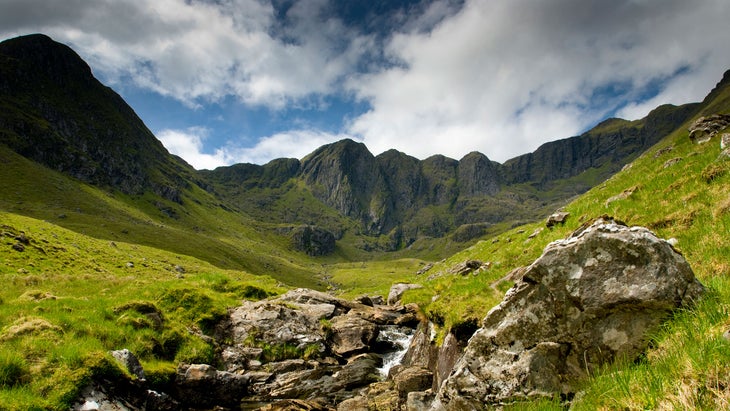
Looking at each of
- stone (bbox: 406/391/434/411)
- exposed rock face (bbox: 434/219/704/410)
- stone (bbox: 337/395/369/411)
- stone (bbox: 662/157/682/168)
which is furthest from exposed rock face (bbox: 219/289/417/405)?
stone (bbox: 662/157/682/168)

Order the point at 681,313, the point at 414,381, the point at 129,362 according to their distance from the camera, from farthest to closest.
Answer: the point at 414,381
the point at 129,362
the point at 681,313

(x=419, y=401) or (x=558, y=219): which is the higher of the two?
(x=558, y=219)

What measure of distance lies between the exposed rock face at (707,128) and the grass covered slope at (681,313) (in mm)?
1444

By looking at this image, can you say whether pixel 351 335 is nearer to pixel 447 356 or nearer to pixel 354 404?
pixel 354 404

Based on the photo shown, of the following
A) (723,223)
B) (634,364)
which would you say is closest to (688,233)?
(723,223)

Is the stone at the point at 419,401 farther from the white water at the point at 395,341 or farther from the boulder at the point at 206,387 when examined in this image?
the boulder at the point at 206,387

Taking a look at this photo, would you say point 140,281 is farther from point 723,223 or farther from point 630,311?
point 723,223

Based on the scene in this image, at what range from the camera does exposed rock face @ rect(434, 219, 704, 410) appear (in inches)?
275

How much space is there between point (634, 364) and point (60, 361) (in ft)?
55.0

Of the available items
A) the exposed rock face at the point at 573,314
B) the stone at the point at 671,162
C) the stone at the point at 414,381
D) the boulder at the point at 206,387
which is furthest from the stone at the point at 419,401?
the stone at the point at 671,162

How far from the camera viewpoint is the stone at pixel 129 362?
13.9 m

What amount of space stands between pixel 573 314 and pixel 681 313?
199 cm

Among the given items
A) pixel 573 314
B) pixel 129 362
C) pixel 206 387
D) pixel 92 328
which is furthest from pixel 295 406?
pixel 573 314

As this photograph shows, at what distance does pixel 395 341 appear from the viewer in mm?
27109
